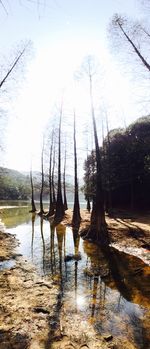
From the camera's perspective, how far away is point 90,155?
3622cm

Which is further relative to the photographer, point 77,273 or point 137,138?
point 137,138

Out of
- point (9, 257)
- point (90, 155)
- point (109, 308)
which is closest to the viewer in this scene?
point (109, 308)

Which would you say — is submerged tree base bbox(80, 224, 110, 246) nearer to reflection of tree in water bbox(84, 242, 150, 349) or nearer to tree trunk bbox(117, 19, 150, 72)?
reflection of tree in water bbox(84, 242, 150, 349)

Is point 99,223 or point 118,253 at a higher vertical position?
point 99,223

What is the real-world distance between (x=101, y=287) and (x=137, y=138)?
73.7 ft

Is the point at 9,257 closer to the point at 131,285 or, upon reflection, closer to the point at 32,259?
the point at 32,259

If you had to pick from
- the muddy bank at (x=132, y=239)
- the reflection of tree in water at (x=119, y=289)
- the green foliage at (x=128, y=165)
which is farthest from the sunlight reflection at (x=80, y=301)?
the green foliage at (x=128, y=165)

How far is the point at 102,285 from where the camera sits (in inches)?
313

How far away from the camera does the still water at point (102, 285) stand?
18.2 feet

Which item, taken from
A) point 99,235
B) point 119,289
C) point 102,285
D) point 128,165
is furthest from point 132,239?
point 128,165

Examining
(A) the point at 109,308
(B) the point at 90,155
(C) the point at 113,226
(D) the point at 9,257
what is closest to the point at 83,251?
(D) the point at 9,257

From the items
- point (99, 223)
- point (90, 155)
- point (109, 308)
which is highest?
point (90, 155)

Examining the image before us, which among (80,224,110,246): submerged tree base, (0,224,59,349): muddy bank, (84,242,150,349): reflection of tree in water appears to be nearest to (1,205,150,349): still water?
(84,242,150,349): reflection of tree in water

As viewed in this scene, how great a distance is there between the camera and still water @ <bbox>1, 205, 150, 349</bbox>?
219 inches
